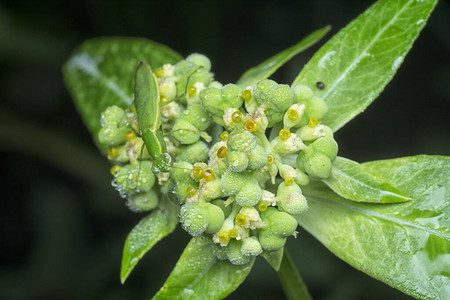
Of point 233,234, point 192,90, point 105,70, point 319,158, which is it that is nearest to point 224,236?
point 233,234

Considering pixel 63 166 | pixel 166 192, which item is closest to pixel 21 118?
pixel 63 166

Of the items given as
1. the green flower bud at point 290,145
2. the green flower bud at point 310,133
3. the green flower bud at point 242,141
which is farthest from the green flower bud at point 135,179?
the green flower bud at point 310,133

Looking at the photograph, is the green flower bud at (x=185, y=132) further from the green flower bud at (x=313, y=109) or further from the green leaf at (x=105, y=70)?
the green leaf at (x=105, y=70)

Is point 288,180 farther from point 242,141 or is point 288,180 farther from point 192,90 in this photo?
point 192,90

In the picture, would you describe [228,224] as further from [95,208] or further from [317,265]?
[95,208]

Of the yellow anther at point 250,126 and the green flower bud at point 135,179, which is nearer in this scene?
the yellow anther at point 250,126

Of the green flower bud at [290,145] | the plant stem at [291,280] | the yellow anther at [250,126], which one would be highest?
the yellow anther at [250,126]

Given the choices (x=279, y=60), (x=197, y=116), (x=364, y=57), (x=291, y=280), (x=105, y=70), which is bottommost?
(x=291, y=280)
